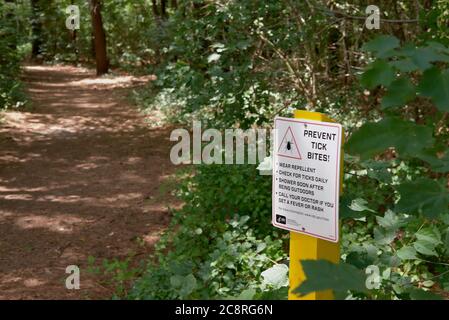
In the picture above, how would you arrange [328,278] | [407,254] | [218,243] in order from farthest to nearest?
[218,243] → [407,254] → [328,278]

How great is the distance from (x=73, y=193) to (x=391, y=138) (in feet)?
23.1

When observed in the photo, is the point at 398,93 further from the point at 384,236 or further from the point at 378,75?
the point at 384,236

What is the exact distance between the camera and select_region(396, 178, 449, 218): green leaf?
66.6 inches

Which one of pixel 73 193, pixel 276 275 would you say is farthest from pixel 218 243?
pixel 73 193

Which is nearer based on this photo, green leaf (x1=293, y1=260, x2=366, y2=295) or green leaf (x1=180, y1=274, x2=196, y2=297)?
green leaf (x1=293, y1=260, x2=366, y2=295)

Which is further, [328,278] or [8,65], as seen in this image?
[8,65]

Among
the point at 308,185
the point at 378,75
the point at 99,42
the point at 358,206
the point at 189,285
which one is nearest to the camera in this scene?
the point at 378,75

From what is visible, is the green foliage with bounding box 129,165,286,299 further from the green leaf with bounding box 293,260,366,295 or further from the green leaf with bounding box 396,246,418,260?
the green leaf with bounding box 293,260,366,295

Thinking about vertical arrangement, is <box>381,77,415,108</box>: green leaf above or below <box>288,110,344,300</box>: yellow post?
above

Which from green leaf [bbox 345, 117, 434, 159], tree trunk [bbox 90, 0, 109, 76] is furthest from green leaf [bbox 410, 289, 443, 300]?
tree trunk [bbox 90, 0, 109, 76]

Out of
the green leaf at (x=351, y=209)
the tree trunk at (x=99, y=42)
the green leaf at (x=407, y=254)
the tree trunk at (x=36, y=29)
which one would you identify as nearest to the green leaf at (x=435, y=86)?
the green leaf at (x=351, y=209)

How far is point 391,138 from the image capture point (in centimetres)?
154
